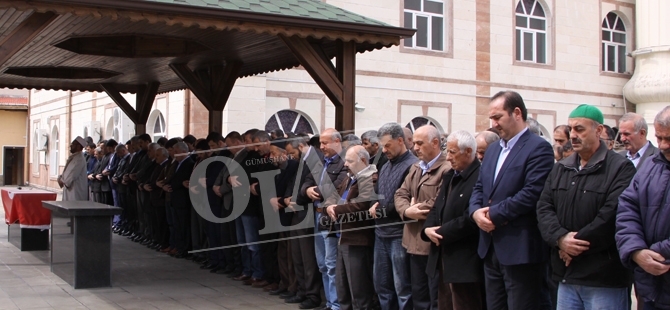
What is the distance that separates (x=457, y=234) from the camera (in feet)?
17.3

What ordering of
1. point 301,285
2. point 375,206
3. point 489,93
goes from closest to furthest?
point 375,206 → point 301,285 → point 489,93

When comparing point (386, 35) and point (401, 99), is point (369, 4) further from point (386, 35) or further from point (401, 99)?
point (386, 35)

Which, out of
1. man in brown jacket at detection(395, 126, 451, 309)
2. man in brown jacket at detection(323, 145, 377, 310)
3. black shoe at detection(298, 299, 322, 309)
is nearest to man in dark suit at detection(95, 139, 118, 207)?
black shoe at detection(298, 299, 322, 309)

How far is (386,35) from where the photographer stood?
28.9 ft

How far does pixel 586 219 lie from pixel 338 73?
16.8 ft

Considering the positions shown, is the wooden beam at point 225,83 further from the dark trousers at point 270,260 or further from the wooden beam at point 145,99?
the dark trousers at point 270,260

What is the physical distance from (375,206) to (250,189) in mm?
2809

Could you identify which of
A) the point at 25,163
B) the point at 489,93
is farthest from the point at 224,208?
the point at 25,163

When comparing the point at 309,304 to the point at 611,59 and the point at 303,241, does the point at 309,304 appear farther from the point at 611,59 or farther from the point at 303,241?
the point at 611,59

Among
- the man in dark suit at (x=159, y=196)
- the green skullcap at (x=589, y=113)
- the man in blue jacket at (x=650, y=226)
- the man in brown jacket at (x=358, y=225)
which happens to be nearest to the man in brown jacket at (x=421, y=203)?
the man in brown jacket at (x=358, y=225)

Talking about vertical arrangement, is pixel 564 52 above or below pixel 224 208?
above

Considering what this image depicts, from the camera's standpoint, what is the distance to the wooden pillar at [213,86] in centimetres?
1295

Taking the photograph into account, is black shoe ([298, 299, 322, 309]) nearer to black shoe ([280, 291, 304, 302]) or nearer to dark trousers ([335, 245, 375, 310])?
black shoe ([280, 291, 304, 302])

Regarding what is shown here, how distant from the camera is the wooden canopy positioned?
7.43m
